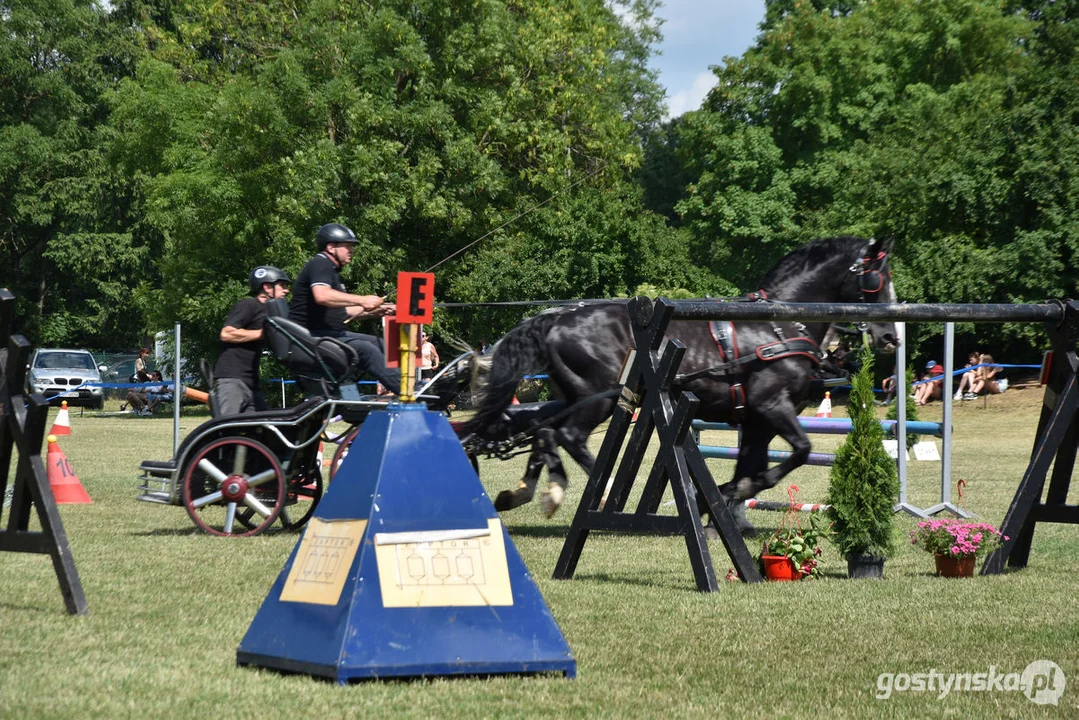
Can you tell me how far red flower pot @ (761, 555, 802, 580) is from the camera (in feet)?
26.5

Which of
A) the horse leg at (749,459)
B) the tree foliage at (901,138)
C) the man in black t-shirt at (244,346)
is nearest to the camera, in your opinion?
the horse leg at (749,459)

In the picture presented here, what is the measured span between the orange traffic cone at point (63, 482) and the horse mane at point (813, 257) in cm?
635

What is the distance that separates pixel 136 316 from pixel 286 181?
972 inches

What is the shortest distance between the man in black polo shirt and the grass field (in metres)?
1.46

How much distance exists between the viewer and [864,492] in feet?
26.2

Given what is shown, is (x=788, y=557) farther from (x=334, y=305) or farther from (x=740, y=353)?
(x=334, y=305)

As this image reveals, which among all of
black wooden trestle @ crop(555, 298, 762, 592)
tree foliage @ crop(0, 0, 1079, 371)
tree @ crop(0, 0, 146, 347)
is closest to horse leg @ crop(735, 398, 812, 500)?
black wooden trestle @ crop(555, 298, 762, 592)

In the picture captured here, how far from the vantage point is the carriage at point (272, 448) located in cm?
989

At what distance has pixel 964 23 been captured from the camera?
45.4 metres

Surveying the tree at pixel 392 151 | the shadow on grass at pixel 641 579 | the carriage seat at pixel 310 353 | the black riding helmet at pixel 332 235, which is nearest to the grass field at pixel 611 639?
the shadow on grass at pixel 641 579

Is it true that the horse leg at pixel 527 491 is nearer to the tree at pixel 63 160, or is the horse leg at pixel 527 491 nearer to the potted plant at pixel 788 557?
the potted plant at pixel 788 557

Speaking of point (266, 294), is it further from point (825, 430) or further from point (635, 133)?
point (635, 133)

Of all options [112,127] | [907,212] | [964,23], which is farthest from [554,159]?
[112,127]

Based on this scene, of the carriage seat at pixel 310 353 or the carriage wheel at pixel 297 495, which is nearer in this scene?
the carriage seat at pixel 310 353
